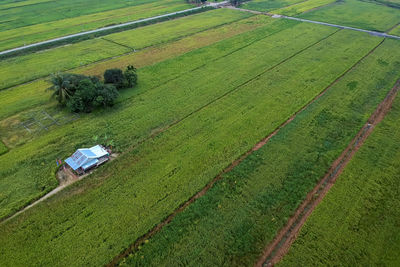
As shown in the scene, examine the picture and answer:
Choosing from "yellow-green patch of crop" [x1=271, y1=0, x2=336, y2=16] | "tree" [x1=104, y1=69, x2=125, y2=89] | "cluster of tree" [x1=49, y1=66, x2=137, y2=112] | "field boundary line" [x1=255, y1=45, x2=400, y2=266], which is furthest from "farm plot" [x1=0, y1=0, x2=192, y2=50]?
"field boundary line" [x1=255, y1=45, x2=400, y2=266]

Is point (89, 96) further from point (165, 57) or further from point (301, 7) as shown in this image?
point (301, 7)

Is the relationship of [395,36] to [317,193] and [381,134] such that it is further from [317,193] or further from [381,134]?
[317,193]

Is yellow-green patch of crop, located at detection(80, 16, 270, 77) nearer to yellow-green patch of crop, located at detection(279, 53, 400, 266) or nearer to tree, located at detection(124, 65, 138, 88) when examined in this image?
tree, located at detection(124, 65, 138, 88)

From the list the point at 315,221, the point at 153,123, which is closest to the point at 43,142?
the point at 153,123

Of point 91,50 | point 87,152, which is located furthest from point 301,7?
point 87,152

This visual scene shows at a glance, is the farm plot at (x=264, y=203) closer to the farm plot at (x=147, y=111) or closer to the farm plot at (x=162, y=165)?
the farm plot at (x=162, y=165)

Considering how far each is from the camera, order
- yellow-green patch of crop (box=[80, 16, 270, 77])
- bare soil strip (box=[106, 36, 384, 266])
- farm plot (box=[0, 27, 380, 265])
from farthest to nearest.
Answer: yellow-green patch of crop (box=[80, 16, 270, 77])
farm plot (box=[0, 27, 380, 265])
bare soil strip (box=[106, 36, 384, 266])

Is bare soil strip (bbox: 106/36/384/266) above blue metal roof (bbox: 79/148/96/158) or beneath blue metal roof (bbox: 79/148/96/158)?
beneath
